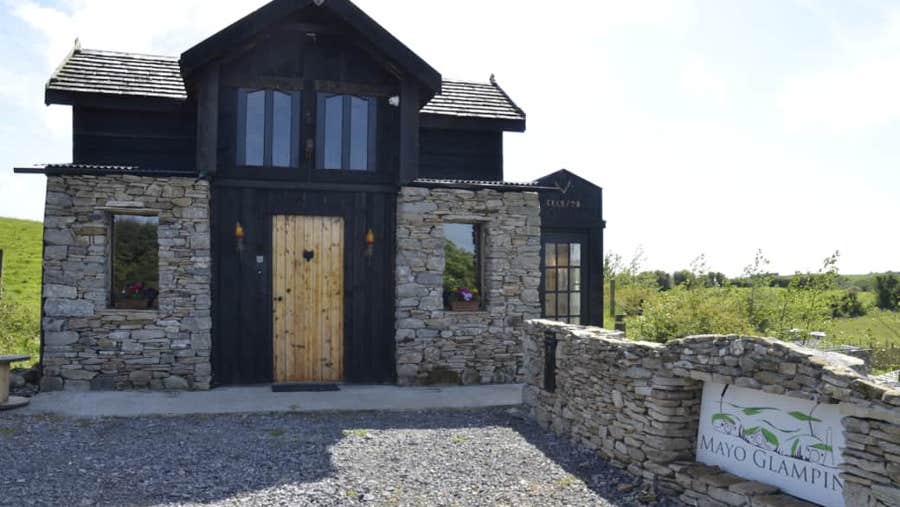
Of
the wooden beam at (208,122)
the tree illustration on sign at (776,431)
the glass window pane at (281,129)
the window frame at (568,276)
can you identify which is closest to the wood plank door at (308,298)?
the glass window pane at (281,129)

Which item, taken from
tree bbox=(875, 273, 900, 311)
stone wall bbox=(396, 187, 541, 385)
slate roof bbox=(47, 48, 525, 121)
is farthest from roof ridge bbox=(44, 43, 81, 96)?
tree bbox=(875, 273, 900, 311)

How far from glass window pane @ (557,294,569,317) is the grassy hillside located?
912 cm

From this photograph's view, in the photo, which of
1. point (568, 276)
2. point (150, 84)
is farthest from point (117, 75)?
point (568, 276)

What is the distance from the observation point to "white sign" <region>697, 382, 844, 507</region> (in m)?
4.39

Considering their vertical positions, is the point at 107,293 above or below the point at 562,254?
below

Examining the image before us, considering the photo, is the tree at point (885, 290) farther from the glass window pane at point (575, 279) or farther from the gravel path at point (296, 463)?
the gravel path at point (296, 463)

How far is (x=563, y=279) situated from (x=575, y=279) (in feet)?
0.86

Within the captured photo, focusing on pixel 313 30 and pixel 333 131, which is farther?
pixel 333 131

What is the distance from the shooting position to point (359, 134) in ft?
32.2

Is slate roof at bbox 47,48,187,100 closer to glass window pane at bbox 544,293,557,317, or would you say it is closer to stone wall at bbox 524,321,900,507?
stone wall at bbox 524,321,900,507

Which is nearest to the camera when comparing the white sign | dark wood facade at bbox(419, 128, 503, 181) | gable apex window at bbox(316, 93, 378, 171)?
the white sign

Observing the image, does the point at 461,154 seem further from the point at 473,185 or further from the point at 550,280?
the point at 550,280

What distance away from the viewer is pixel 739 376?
4.89m

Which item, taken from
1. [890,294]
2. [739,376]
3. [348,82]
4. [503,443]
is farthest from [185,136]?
[890,294]
